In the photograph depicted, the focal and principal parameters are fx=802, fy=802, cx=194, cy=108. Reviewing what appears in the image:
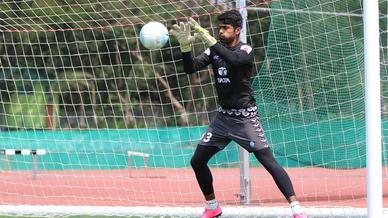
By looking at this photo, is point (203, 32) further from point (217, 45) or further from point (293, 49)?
point (293, 49)

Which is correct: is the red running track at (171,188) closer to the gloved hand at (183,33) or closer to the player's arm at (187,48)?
the player's arm at (187,48)

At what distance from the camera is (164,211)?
8.67 meters

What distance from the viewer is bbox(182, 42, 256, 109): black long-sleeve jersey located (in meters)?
6.74

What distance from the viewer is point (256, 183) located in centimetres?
1362

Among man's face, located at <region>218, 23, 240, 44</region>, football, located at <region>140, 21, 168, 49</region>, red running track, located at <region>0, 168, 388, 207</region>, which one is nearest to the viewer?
man's face, located at <region>218, 23, 240, 44</region>

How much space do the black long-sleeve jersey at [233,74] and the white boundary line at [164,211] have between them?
188 cm

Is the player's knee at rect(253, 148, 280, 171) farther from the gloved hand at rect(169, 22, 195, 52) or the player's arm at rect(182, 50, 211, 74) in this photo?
the gloved hand at rect(169, 22, 195, 52)

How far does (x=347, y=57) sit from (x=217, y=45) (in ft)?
12.7

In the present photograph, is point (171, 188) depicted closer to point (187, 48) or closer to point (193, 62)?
point (193, 62)

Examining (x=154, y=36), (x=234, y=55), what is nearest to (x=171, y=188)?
(x=154, y=36)

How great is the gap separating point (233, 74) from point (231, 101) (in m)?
0.24

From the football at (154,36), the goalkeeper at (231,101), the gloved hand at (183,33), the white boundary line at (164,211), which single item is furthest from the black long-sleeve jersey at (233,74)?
the white boundary line at (164,211)

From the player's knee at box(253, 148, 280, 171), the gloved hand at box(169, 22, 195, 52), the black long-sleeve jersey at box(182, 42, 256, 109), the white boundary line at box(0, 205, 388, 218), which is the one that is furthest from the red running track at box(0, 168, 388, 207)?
the gloved hand at box(169, 22, 195, 52)

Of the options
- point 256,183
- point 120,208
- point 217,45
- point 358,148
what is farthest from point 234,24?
point 256,183
